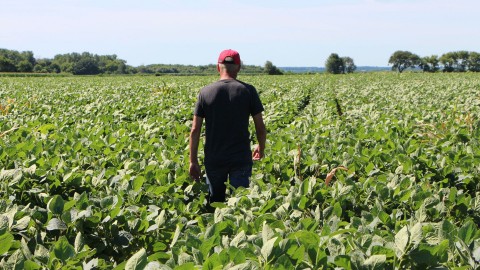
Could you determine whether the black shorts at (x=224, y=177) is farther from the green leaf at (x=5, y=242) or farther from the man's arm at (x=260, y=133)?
the green leaf at (x=5, y=242)

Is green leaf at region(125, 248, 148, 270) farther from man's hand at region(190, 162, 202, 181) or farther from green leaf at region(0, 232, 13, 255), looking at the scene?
man's hand at region(190, 162, 202, 181)

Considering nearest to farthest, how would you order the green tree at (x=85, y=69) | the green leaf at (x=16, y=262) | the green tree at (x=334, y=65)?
the green leaf at (x=16, y=262) < the green tree at (x=85, y=69) < the green tree at (x=334, y=65)

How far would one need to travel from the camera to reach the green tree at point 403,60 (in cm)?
13838

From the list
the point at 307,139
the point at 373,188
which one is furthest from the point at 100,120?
the point at 373,188

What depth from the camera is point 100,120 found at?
28.1 ft

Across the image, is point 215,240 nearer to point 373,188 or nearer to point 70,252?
point 70,252

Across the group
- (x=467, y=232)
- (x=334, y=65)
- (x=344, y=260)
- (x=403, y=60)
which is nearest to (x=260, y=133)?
(x=467, y=232)

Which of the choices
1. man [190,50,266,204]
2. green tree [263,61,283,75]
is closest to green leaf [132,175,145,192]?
man [190,50,266,204]

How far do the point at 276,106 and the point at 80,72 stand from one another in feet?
305

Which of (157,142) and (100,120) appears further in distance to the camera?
(100,120)

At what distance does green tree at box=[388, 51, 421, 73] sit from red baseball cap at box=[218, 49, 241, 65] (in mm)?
143581

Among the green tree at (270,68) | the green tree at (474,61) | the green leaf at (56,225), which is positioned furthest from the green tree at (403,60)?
the green leaf at (56,225)

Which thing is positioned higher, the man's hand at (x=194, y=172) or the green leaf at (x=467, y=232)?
the green leaf at (x=467, y=232)

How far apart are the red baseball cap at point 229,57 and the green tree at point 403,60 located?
14358cm
